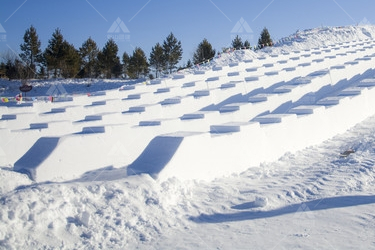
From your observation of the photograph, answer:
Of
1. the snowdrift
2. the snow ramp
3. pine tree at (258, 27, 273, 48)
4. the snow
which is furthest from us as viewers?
pine tree at (258, 27, 273, 48)

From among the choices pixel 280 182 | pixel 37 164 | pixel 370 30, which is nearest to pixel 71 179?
pixel 37 164

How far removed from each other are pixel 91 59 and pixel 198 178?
35882 mm

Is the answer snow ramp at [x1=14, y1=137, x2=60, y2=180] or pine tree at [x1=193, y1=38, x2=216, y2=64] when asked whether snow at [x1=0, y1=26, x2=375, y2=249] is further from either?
pine tree at [x1=193, y1=38, x2=216, y2=64]

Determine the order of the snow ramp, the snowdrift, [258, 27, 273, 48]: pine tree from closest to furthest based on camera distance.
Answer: the snowdrift < the snow ramp < [258, 27, 273, 48]: pine tree

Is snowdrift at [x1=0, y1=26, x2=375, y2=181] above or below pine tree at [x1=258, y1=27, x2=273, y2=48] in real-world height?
below

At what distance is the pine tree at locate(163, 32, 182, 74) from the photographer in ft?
129

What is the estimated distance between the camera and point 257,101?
478 inches

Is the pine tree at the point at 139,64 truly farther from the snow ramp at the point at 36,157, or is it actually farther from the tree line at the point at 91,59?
the snow ramp at the point at 36,157

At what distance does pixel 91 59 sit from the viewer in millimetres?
40938

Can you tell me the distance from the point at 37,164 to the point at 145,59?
111ft

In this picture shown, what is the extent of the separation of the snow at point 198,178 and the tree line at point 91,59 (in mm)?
26425

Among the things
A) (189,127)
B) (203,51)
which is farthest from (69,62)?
(189,127)

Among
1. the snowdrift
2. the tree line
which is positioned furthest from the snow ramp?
the tree line

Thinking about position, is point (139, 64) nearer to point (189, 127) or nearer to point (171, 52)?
point (171, 52)
